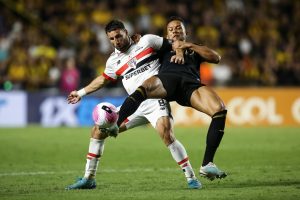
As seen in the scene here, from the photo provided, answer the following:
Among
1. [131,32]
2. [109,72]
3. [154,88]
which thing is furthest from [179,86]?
[131,32]

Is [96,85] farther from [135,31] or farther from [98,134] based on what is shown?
[135,31]

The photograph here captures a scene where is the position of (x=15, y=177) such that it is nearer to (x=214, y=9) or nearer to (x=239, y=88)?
(x=239, y=88)

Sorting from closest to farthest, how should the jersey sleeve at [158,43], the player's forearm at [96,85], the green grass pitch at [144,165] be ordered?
the green grass pitch at [144,165]
the jersey sleeve at [158,43]
the player's forearm at [96,85]

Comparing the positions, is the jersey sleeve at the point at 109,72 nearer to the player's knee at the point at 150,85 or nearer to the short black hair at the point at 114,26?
the short black hair at the point at 114,26

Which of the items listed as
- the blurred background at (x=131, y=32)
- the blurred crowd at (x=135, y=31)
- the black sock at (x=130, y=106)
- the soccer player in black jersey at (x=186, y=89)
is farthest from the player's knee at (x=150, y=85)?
the blurred crowd at (x=135, y=31)

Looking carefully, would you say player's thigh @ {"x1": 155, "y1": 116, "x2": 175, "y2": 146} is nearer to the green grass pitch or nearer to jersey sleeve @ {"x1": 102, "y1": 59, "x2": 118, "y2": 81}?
the green grass pitch

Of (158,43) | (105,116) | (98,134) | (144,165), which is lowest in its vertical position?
(144,165)

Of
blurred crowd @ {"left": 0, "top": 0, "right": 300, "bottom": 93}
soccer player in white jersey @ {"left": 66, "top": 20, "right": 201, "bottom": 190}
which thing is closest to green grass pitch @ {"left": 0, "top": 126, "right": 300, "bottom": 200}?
soccer player in white jersey @ {"left": 66, "top": 20, "right": 201, "bottom": 190}

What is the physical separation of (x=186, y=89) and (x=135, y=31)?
48.2ft

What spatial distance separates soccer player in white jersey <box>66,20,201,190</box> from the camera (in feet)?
29.1

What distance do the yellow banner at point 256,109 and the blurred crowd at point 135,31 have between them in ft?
2.07

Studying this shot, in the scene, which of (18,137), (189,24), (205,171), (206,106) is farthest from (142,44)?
(189,24)

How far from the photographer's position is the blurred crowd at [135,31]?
21.9m

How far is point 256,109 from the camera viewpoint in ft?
71.9
